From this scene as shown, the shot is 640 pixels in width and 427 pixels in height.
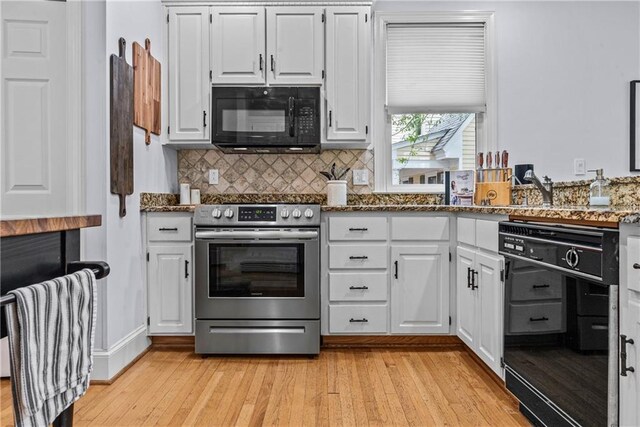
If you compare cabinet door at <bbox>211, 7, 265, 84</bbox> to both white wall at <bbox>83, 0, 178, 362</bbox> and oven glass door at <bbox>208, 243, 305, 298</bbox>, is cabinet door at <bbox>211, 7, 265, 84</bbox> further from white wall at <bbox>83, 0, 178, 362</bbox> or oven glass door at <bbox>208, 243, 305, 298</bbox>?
oven glass door at <bbox>208, 243, 305, 298</bbox>

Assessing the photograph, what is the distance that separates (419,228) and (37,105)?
221 centimetres

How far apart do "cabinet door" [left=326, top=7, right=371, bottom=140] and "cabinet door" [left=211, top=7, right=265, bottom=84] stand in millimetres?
Answer: 496

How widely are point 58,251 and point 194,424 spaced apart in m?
1.11

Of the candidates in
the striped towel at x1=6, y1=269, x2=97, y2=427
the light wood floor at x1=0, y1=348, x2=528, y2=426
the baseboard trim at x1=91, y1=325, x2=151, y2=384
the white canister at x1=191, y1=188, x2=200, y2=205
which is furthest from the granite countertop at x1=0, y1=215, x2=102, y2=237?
the white canister at x1=191, y1=188, x2=200, y2=205

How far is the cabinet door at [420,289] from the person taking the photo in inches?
103

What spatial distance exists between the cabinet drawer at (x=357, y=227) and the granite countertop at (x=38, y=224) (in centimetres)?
169

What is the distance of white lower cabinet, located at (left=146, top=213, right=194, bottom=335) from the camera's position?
8.59ft

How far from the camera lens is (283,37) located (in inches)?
115

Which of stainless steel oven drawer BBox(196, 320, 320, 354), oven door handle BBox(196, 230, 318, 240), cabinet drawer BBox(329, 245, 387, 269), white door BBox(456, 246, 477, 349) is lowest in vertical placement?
stainless steel oven drawer BBox(196, 320, 320, 354)

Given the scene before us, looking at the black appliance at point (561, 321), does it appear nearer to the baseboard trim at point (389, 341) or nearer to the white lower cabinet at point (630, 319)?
the white lower cabinet at point (630, 319)

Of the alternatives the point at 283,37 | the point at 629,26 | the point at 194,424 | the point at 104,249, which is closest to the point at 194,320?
the point at 104,249

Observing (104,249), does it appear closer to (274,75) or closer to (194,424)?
(194,424)

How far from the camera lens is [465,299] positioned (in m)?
2.41

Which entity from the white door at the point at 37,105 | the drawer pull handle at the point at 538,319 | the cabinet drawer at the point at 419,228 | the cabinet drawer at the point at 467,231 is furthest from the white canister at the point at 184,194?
the drawer pull handle at the point at 538,319
